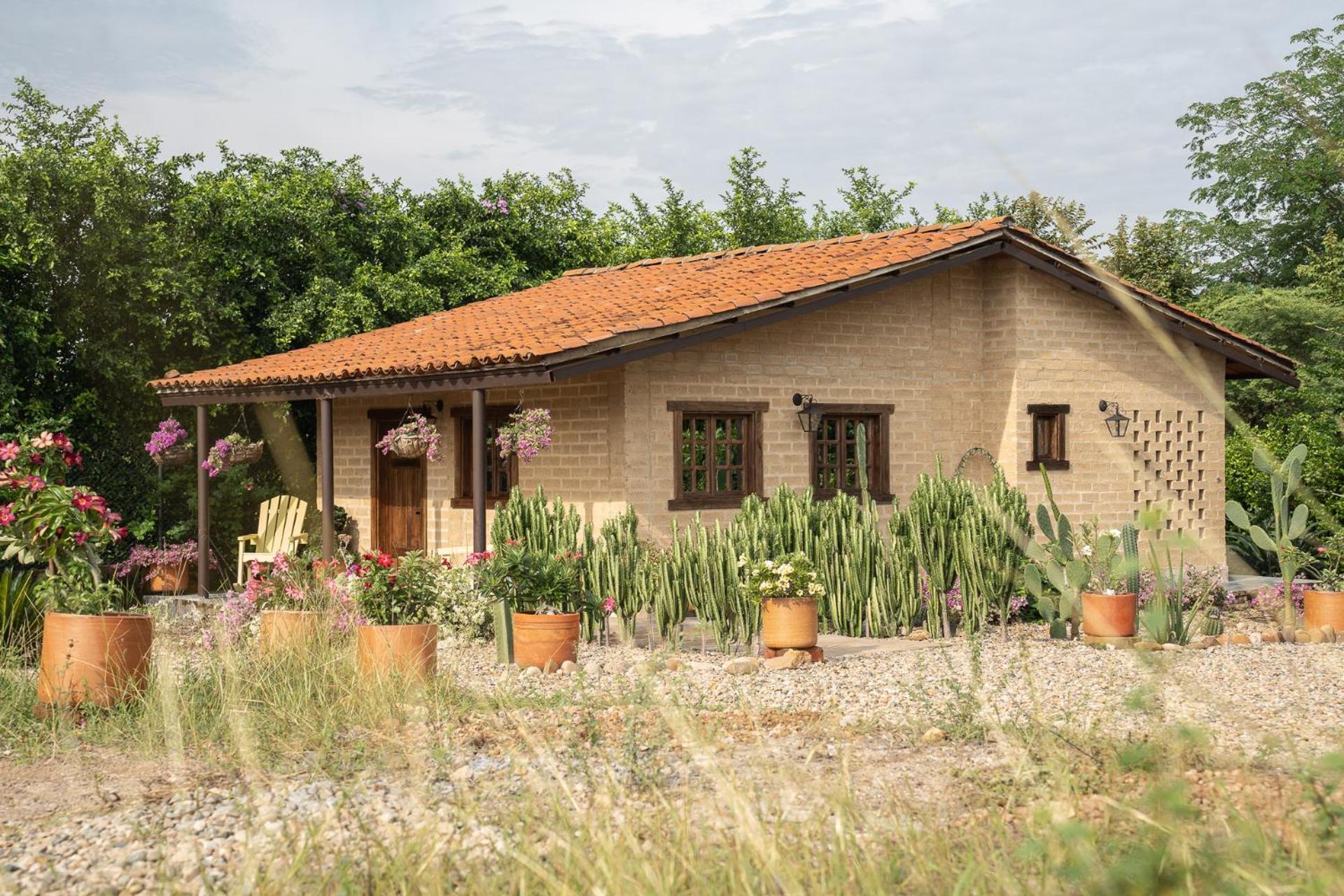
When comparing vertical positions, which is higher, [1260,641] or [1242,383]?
[1242,383]

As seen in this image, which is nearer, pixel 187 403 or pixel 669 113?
pixel 669 113

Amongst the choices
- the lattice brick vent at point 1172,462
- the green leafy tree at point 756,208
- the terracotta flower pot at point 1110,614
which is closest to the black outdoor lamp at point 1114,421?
the lattice brick vent at point 1172,462

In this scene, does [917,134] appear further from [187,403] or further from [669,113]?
[187,403]

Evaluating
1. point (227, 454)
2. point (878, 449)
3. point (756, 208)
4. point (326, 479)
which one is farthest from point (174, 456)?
point (756, 208)

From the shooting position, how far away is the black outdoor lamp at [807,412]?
13.1 meters

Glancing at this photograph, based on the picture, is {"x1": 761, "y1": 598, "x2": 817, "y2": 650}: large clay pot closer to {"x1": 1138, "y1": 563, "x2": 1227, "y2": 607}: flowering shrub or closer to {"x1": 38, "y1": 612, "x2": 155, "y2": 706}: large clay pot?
{"x1": 1138, "y1": 563, "x2": 1227, "y2": 607}: flowering shrub

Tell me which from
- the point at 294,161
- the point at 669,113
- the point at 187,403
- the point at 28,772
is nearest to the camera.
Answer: the point at 28,772

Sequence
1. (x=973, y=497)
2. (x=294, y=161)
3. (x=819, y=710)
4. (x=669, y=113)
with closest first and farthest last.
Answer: (x=819, y=710) → (x=973, y=497) → (x=669, y=113) → (x=294, y=161)

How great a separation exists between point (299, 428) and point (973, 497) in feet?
38.0

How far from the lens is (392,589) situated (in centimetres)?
849

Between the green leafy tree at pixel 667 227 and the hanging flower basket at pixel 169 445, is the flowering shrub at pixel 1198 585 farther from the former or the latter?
the green leafy tree at pixel 667 227

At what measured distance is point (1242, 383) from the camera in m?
23.4

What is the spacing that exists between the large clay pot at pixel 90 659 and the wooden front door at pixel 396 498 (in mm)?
7421

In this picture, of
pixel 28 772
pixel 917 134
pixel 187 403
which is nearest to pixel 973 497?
pixel 28 772
